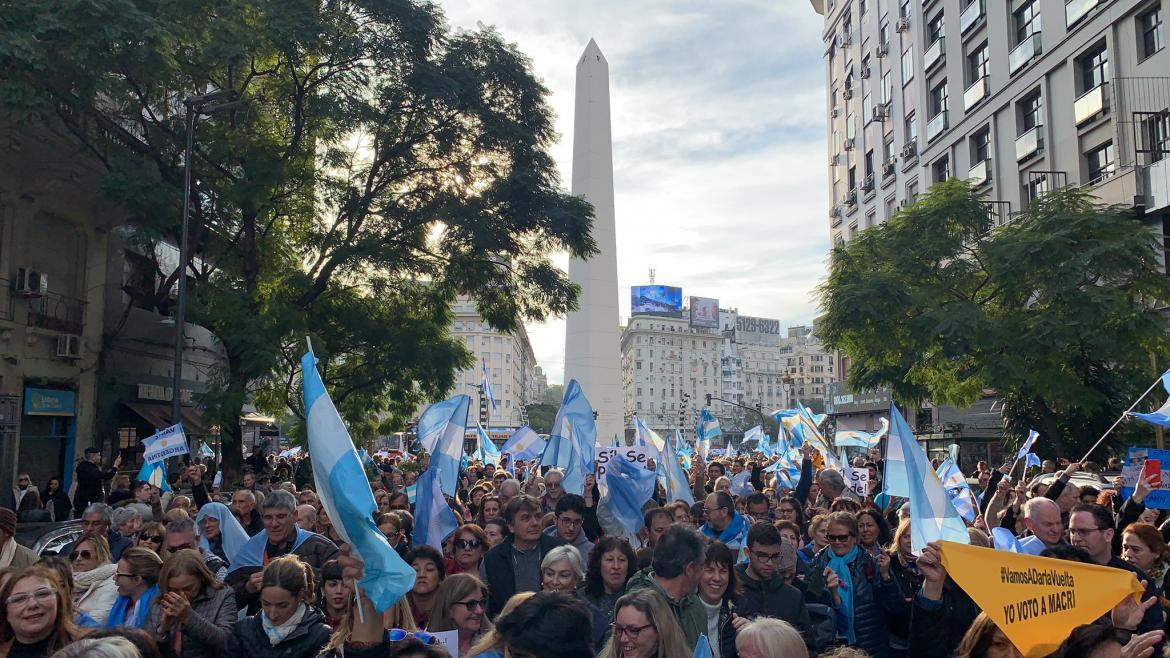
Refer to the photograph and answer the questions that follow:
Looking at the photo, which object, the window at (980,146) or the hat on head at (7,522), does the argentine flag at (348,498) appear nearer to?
the hat on head at (7,522)

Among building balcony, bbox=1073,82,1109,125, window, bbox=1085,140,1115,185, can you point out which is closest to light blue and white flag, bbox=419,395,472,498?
window, bbox=1085,140,1115,185

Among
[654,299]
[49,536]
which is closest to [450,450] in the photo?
[49,536]

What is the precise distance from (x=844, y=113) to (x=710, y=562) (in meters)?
43.8

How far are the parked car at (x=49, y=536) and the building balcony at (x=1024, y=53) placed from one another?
25.5 m

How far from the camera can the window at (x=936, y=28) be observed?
33.6 meters

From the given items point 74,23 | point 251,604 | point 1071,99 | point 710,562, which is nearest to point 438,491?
point 251,604

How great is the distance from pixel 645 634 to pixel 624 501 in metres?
5.24

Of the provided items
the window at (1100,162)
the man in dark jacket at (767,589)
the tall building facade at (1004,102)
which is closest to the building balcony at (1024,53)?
the tall building facade at (1004,102)

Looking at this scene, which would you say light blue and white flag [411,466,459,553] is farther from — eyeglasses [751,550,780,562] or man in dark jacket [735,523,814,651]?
eyeglasses [751,550,780,562]

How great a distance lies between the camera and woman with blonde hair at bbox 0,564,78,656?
4332mm

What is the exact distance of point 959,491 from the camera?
1112 centimetres

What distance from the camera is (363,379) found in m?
23.3

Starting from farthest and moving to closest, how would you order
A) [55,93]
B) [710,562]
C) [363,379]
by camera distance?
1. [363,379]
2. [55,93]
3. [710,562]

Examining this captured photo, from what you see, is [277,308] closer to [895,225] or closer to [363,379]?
[363,379]
